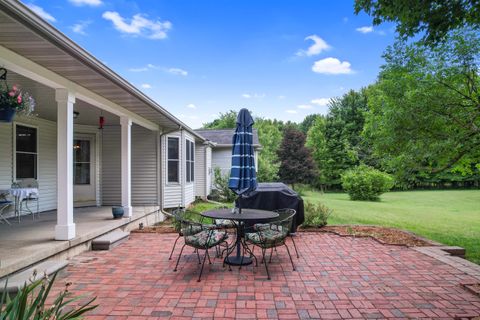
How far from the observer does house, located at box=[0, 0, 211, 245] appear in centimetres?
381

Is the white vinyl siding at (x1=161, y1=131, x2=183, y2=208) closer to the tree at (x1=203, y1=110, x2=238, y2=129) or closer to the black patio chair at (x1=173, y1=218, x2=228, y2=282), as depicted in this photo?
the black patio chair at (x1=173, y1=218, x2=228, y2=282)

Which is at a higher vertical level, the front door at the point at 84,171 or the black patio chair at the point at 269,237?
the front door at the point at 84,171

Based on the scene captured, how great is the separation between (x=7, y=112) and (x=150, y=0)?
7892 millimetres

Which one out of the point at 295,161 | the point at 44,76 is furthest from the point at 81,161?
the point at 295,161

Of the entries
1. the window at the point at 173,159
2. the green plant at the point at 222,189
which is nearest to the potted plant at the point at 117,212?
the window at the point at 173,159

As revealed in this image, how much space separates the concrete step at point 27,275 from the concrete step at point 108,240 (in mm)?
1234

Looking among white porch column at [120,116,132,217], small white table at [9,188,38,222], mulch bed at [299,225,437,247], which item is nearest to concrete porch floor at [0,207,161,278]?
white porch column at [120,116,132,217]

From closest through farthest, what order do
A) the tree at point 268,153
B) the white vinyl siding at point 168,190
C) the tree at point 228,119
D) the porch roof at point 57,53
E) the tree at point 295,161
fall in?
the porch roof at point 57,53
the white vinyl siding at point 168,190
the tree at point 268,153
the tree at point 295,161
the tree at point 228,119

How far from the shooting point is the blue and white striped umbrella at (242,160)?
16.0 ft

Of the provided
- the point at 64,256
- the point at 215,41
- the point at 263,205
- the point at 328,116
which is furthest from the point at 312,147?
the point at 64,256

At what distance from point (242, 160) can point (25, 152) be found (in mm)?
5778

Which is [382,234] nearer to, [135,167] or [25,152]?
[135,167]

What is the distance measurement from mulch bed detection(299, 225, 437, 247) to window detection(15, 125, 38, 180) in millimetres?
6645

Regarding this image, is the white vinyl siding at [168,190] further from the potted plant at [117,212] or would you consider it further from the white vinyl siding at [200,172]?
the white vinyl siding at [200,172]
